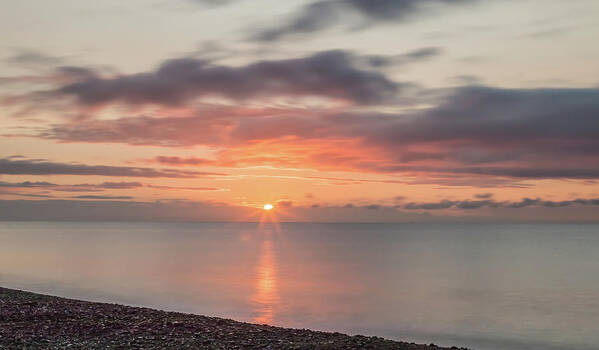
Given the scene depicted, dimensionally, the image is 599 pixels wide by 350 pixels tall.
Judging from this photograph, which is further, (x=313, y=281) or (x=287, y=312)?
(x=313, y=281)

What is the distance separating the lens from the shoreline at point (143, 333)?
902 inches

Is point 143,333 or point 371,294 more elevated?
point 143,333

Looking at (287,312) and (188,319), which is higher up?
(188,319)

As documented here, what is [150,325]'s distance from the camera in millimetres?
26625

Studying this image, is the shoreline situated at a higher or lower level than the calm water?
higher

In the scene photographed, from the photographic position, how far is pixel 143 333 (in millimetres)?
24875

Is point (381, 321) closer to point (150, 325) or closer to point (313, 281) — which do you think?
point (150, 325)

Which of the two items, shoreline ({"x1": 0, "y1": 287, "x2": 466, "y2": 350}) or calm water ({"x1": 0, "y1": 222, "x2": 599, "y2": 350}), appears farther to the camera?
calm water ({"x1": 0, "y1": 222, "x2": 599, "y2": 350})

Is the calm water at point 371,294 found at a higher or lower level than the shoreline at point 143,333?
lower

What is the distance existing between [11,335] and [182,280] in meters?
47.0

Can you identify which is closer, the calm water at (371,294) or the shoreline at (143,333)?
the shoreline at (143,333)

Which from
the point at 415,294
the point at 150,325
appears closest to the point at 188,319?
the point at 150,325

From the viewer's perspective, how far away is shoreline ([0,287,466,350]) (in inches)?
902

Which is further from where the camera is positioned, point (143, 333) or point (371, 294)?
point (371, 294)
